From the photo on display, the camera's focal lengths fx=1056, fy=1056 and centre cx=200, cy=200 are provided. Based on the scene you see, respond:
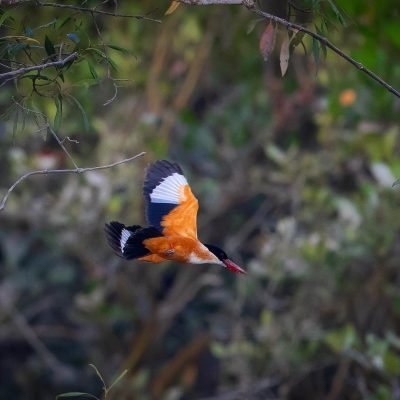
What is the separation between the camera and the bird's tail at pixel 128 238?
2.18m

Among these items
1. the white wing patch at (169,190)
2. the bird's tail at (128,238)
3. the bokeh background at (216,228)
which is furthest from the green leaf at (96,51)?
the bokeh background at (216,228)

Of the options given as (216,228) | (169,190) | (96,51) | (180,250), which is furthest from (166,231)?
(216,228)

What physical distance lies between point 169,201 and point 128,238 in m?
0.22

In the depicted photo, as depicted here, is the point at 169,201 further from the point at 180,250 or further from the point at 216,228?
the point at 216,228

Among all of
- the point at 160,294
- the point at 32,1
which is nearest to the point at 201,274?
the point at 160,294

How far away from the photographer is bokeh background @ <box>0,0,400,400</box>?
4.77 meters

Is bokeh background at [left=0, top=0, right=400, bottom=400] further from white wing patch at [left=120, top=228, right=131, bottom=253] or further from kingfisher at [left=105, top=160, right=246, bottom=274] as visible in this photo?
white wing patch at [left=120, top=228, right=131, bottom=253]

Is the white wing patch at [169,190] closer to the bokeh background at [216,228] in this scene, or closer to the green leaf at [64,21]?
the green leaf at [64,21]

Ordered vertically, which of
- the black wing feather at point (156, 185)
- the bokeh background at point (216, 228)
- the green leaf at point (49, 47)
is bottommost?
the bokeh background at point (216, 228)

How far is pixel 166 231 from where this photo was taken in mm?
2279

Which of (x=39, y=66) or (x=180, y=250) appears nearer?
(x=39, y=66)

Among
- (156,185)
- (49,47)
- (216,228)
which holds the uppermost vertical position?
(49,47)

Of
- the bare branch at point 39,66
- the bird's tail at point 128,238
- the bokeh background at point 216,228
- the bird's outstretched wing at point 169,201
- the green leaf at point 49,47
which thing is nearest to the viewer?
the bare branch at point 39,66

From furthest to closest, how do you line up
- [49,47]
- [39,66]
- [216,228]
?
[216,228]
[49,47]
[39,66]
